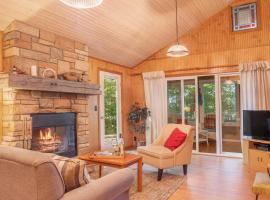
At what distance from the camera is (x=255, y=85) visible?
206 inches

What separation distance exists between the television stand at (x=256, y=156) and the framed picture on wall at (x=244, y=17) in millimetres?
2808

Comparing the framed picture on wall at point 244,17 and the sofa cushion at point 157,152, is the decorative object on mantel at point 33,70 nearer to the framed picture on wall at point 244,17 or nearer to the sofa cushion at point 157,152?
the sofa cushion at point 157,152

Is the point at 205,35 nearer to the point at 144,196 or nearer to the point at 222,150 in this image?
the point at 222,150

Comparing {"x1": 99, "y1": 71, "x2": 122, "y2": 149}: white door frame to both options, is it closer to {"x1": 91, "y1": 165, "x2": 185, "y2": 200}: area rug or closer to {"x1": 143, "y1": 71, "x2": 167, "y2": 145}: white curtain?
{"x1": 143, "y1": 71, "x2": 167, "y2": 145}: white curtain

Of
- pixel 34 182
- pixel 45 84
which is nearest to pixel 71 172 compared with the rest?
pixel 34 182

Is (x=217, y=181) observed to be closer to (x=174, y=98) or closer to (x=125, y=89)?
(x=174, y=98)

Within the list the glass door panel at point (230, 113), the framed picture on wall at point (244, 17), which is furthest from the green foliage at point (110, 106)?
the framed picture on wall at point (244, 17)

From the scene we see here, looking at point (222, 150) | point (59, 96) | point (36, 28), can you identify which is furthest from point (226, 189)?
point (36, 28)

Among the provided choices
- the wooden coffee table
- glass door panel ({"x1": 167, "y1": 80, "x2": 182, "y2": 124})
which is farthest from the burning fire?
glass door panel ({"x1": 167, "y1": 80, "x2": 182, "y2": 124})

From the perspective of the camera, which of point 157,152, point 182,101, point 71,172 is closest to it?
point 71,172

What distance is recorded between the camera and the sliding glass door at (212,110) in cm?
571

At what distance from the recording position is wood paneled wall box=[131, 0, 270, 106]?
17.6 feet

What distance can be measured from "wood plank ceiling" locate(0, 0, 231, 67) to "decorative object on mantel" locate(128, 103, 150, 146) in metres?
1.40

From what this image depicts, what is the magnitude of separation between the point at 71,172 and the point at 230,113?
197 inches
